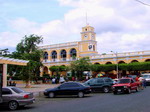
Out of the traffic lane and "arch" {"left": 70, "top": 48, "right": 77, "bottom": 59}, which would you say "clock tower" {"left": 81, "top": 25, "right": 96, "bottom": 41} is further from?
the traffic lane

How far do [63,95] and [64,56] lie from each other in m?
51.9

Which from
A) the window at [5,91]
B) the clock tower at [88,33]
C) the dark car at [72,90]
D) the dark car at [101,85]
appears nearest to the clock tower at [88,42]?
the clock tower at [88,33]

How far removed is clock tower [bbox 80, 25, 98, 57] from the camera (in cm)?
6712

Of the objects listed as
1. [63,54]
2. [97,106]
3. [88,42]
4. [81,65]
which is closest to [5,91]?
[97,106]

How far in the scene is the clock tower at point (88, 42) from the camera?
6712cm

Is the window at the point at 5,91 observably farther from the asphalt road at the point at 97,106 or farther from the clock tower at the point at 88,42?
the clock tower at the point at 88,42

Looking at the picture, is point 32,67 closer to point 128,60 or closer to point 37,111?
point 37,111

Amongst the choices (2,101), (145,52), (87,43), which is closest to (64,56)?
(87,43)

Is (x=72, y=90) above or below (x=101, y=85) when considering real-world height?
below

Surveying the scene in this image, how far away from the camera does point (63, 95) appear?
21.2 m

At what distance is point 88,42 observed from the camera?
6744 centimetres

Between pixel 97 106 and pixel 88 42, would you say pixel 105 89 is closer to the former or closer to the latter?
pixel 97 106

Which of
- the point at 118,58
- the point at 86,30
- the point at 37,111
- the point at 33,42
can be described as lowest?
the point at 37,111

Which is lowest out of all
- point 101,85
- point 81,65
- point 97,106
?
point 97,106
